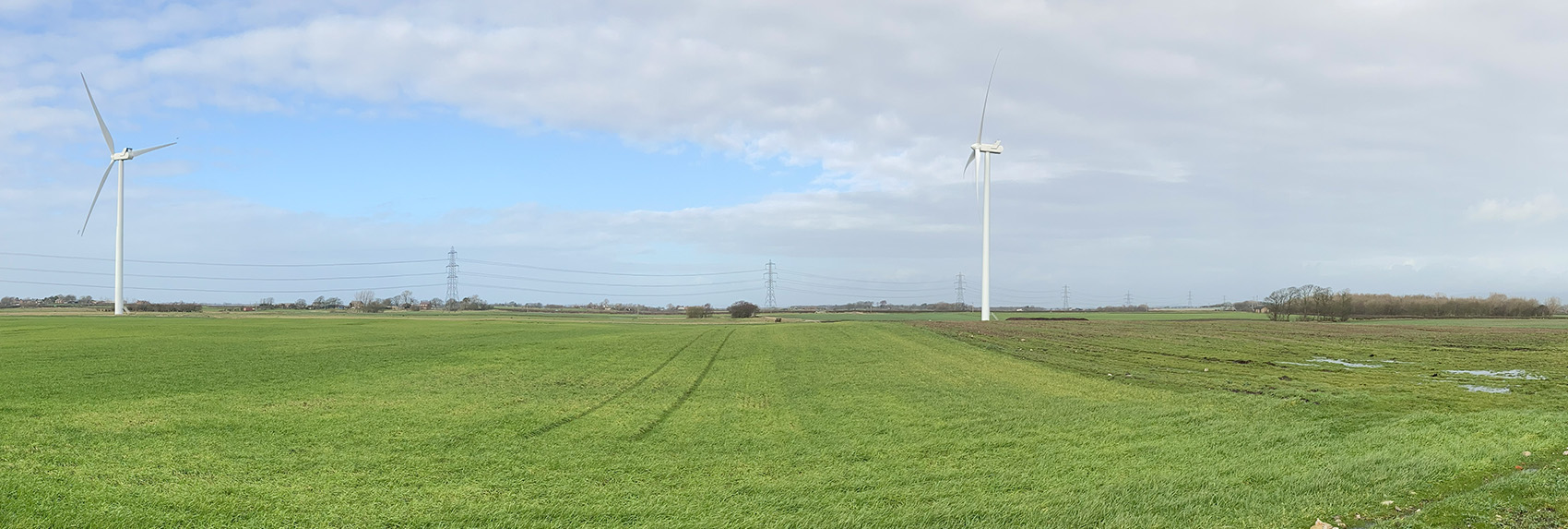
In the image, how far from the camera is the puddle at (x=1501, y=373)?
25.4 meters

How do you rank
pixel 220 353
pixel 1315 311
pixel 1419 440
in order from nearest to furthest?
pixel 1419 440 → pixel 220 353 → pixel 1315 311

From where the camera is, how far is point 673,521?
8.38 m

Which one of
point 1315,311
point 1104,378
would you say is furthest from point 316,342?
point 1315,311

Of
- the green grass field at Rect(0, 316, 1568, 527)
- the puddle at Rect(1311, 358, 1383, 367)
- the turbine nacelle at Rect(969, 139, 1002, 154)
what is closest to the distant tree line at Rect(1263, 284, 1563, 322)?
the turbine nacelle at Rect(969, 139, 1002, 154)

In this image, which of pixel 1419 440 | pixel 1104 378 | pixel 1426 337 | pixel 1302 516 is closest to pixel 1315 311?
pixel 1426 337

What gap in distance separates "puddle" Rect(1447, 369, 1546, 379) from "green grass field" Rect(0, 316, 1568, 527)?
0.51 metres

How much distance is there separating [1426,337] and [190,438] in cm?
6188

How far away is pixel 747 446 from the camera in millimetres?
12531

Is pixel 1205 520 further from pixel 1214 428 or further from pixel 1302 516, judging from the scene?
pixel 1214 428

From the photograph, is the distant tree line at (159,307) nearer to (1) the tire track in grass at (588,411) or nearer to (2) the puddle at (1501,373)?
(1) the tire track in grass at (588,411)

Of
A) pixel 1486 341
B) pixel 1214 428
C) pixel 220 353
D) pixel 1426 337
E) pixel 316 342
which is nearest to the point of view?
pixel 1214 428

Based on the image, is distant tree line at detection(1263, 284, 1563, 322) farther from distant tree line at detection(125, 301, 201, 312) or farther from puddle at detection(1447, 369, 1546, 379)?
distant tree line at detection(125, 301, 201, 312)

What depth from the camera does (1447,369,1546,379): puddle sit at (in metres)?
25.4

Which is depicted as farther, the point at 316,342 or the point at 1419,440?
the point at 316,342
